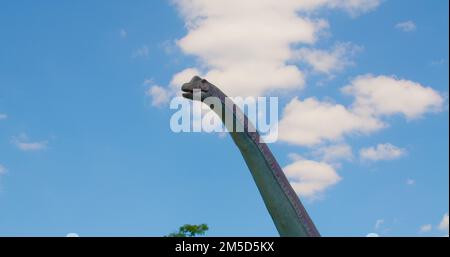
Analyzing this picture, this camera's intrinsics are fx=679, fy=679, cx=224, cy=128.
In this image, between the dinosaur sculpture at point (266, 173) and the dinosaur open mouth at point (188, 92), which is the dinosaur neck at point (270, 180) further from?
the dinosaur open mouth at point (188, 92)

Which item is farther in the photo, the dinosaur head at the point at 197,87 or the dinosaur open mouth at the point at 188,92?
the dinosaur open mouth at the point at 188,92

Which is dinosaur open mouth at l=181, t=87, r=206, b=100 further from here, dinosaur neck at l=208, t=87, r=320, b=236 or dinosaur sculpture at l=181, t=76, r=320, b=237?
dinosaur neck at l=208, t=87, r=320, b=236

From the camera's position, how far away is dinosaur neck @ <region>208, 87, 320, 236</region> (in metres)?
8.60

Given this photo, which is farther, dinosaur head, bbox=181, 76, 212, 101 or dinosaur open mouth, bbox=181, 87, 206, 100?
dinosaur open mouth, bbox=181, 87, 206, 100

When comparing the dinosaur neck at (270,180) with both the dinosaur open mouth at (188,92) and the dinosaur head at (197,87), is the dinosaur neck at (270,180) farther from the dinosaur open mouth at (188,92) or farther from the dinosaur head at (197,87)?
the dinosaur open mouth at (188,92)

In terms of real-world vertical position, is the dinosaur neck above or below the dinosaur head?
below

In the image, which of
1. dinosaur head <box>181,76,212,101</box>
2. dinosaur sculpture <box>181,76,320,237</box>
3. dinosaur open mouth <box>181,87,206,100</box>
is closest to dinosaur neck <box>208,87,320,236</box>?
dinosaur sculpture <box>181,76,320,237</box>

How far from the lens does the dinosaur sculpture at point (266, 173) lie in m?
8.61

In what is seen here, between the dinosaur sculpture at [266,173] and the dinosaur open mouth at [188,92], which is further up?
the dinosaur open mouth at [188,92]

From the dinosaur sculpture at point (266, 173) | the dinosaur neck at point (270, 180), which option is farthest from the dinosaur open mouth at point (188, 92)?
the dinosaur neck at point (270, 180)

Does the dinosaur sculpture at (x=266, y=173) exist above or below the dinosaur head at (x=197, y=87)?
below
